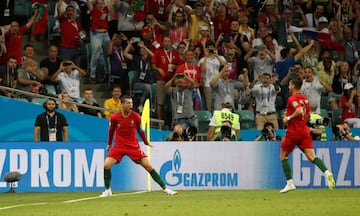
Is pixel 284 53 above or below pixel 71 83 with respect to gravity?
above

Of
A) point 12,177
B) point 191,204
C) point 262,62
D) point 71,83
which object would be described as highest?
point 262,62

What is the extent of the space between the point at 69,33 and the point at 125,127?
286 inches

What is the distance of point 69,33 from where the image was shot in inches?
1033

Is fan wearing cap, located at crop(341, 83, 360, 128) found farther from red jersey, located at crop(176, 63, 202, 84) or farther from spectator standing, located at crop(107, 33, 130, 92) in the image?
spectator standing, located at crop(107, 33, 130, 92)

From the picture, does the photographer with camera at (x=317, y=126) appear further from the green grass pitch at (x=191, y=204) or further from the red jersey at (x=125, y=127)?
the red jersey at (x=125, y=127)

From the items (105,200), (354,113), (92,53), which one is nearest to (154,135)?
(92,53)

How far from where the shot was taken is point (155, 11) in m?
28.1

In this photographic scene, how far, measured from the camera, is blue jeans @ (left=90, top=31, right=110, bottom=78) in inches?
1038

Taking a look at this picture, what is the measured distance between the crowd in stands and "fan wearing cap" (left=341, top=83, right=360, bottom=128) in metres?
0.03

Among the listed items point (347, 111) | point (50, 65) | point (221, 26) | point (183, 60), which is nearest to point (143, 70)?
point (183, 60)

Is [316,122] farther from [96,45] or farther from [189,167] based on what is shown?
[96,45]

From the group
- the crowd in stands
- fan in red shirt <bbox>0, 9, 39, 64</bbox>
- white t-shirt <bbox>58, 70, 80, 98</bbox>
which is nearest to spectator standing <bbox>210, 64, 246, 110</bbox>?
the crowd in stands

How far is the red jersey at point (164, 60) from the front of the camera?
85.8ft

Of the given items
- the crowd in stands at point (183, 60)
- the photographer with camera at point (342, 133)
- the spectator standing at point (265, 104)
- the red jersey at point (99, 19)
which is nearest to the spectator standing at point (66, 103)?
the crowd in stands at point (183, 60)
